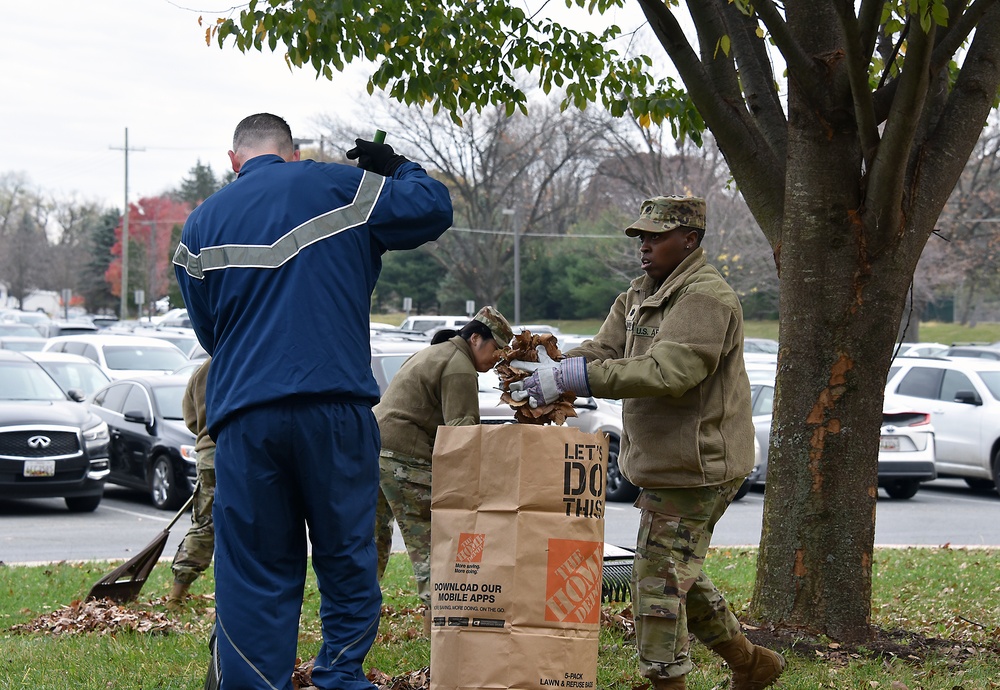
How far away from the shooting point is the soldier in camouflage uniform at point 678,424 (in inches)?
173

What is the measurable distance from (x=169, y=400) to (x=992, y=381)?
1065cm

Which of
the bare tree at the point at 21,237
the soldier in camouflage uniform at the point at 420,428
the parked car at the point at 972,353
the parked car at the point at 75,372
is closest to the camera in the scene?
the soldier in camouflage uniform at the point at 420,428

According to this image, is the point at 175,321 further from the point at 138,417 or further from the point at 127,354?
the point at 138,417

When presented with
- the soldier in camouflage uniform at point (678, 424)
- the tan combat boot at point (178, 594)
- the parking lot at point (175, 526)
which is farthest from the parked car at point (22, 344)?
the soldier in camouflage uniform at point (678, 424)

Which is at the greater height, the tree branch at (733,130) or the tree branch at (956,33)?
the tree branch at (956,33)

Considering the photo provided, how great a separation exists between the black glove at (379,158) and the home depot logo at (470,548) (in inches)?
53.3

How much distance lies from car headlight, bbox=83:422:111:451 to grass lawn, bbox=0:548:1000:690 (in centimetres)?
505

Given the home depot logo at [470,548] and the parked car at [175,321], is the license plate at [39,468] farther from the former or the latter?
the parked car at [175,321]

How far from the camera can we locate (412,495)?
6.51 m

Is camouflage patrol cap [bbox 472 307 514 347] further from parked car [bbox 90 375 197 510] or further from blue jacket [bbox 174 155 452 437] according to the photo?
parked car [bbox 90 375 197 510]

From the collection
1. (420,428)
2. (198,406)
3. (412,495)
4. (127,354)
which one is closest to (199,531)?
(198,406)

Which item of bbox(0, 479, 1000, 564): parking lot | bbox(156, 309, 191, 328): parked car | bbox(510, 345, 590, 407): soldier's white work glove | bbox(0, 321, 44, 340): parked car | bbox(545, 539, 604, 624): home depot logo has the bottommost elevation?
bbox(0, 479, 1000, 564): parking lot

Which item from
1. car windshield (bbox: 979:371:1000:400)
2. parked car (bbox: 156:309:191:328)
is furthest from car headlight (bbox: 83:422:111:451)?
parked car (bbox: 156:309:191:328)

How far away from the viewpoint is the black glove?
4.35m
